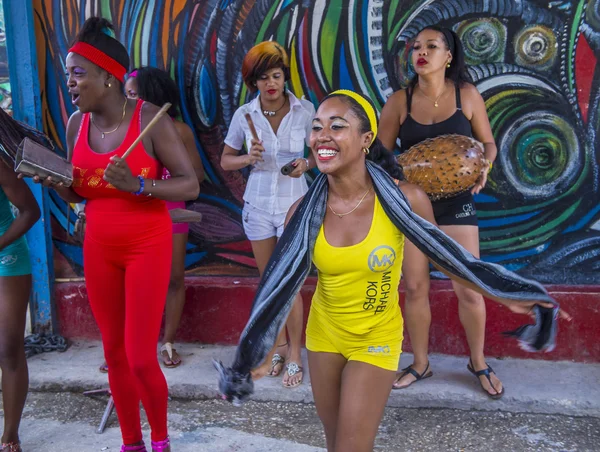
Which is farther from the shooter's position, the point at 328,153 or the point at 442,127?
the point at 442,127

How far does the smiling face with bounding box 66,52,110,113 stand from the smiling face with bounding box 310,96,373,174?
1105 mm

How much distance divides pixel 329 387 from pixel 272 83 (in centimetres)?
229

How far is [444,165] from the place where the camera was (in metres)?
3.78

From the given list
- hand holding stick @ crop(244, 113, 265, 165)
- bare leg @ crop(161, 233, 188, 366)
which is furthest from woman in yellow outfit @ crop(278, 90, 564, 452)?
bare leg @ crop(161, 233, 188, 366)

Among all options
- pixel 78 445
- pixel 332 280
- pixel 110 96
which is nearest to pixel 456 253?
pixel 332 280

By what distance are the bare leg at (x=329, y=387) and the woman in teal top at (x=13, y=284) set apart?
1.70 meters

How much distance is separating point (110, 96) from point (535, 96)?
3.03m

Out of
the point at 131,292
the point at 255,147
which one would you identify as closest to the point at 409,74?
the point at 255,147

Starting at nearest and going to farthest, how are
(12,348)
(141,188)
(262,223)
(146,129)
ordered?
1. (146,129)
2. (141,188)
3. (12,348)
4. (262,223)

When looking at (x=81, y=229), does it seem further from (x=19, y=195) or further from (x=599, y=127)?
(x=599, y=127)

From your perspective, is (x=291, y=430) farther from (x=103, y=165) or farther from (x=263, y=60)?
(x=263, y=60)

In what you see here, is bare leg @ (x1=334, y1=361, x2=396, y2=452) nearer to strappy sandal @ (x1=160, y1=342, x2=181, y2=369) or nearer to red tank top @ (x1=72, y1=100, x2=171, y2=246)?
red tank top @ (x1=72, y1=100, x2=171, y2=246)

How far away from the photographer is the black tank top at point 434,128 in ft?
13.5

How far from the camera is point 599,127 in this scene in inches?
192
